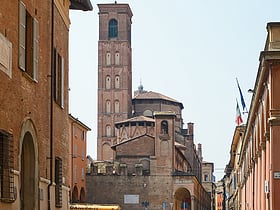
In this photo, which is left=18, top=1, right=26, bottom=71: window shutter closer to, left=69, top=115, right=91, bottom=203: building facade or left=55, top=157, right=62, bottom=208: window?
left=55, top=157, right=62, bottom=208: window

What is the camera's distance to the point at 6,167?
49.6 ft

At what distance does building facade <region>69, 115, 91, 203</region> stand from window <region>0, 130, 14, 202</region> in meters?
43.5

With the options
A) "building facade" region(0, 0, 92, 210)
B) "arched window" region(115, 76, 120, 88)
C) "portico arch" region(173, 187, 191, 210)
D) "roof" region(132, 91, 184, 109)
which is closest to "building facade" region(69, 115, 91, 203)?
"portico arch" region(173, 187, 191, 210)

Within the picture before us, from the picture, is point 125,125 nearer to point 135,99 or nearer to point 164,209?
point 135,99

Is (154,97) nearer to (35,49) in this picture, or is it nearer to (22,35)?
(35,49)

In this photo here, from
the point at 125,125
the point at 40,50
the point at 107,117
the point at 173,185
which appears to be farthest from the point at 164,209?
the point at 40,50

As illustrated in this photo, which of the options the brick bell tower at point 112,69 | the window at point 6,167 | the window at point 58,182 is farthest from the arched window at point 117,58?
the window at point 6,167

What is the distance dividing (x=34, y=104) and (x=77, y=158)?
151 ft

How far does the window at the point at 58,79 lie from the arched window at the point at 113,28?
9929 centimetres

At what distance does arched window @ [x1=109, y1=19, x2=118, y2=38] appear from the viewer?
397 feet

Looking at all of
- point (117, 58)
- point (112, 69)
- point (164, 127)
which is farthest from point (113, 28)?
point (164, 127)

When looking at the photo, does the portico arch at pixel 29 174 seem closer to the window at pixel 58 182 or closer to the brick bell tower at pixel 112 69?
the window at pixel 58 182

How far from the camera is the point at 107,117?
4747 inches

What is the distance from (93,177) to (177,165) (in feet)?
45.2
